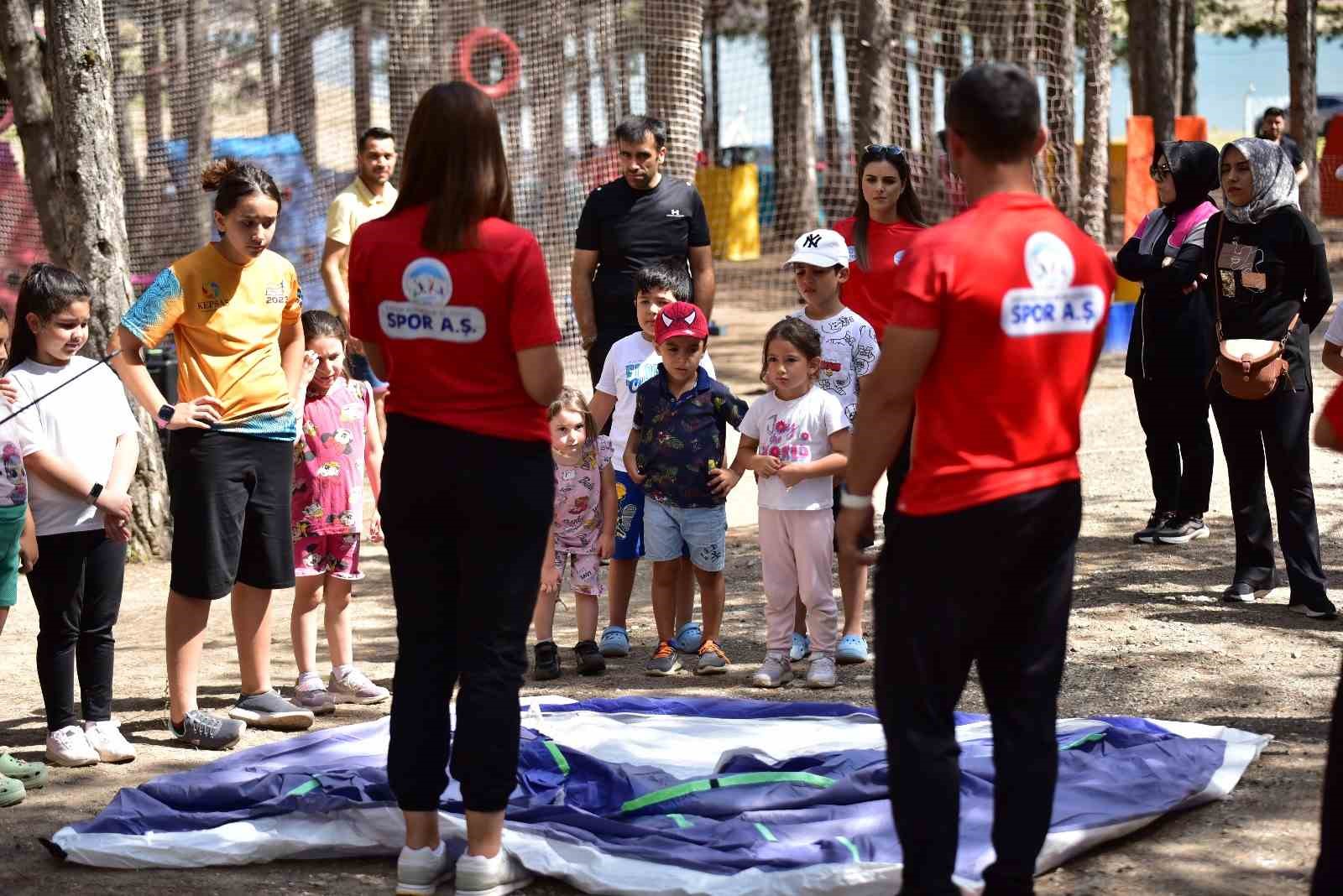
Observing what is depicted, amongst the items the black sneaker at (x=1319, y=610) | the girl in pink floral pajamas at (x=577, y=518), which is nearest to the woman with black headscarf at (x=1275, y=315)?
the black sneaker at (x=1319, y=610)

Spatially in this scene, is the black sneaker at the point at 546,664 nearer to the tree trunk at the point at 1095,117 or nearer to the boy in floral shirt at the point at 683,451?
the boy in floral shirt at the point at 683,451


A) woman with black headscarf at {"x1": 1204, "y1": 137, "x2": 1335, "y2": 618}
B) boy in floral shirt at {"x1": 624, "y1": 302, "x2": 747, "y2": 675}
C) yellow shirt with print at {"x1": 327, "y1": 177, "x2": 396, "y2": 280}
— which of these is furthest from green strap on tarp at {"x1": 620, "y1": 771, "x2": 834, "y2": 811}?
yellow shirt with print at {"x1": 327, "y1": 177, "x2": 396, "y2": 280}

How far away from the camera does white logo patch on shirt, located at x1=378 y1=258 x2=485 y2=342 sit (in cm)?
368

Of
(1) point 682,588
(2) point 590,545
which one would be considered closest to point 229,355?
(2) point 590,545

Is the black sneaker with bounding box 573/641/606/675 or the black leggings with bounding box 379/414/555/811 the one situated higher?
the black leggings with bounding box 379/414/555/811

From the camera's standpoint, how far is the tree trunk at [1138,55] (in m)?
23.3

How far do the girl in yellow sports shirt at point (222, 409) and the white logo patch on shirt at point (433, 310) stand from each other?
162 centimetres

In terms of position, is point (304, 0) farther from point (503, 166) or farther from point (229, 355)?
point (503, 166)

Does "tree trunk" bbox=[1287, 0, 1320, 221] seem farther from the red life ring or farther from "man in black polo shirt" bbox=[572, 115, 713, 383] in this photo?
"man in black polo shirt" bbox=[572, 115, 713, 383]

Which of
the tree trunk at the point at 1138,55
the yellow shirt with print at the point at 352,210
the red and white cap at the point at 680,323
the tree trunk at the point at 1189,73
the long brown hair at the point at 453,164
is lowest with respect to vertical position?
the red and white cap at the point at 680,323

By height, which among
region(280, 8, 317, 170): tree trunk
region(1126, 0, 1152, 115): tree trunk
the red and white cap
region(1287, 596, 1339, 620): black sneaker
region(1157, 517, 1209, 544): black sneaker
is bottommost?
region(1287, 596, 1339, 620): black sneaker

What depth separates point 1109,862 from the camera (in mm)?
4066

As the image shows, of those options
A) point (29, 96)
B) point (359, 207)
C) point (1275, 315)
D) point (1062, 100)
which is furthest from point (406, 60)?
point (1275, 315)

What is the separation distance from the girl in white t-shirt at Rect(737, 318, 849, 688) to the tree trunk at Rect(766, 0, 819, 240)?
60.0 ft
